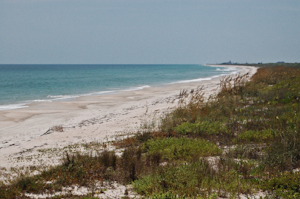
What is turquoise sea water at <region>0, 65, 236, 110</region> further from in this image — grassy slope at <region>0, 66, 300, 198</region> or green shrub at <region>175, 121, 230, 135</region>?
grassy slope at <region>0, 66, 300, 198</region>

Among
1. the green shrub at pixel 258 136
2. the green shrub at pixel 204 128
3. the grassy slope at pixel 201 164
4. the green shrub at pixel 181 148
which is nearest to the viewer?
the grassy slope at pixel 201 164

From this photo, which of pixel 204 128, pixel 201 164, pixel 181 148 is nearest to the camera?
pixel 201 164

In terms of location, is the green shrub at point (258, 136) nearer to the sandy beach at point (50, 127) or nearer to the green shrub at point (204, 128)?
the green shrub at point (204, 128)

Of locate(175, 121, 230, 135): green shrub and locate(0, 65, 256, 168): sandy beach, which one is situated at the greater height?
locate(175, 121, 230, 135): green shrub

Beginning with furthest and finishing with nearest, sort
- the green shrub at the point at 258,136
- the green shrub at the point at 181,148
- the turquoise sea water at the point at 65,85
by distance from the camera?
the turquoise sea water at the point at 65,85
the green shrub at the point at 258,136
the green shrub at the point at 181,148

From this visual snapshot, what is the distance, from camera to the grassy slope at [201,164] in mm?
4516

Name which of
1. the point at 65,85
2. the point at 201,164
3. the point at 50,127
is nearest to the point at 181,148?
the point at 201,164

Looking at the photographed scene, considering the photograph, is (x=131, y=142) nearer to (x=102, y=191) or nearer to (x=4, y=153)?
(x=102, y=191)

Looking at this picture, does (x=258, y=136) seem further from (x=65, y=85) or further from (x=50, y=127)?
(x=65, y=85)

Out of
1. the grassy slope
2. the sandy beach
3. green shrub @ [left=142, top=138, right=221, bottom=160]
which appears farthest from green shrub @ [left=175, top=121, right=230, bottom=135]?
the sandy beach

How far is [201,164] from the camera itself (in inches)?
211

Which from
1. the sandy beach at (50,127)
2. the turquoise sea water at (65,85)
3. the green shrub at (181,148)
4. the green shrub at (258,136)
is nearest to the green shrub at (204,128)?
the green shrub at (258,136)

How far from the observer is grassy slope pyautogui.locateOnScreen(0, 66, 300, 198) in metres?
4.52

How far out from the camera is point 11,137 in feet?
38.7
